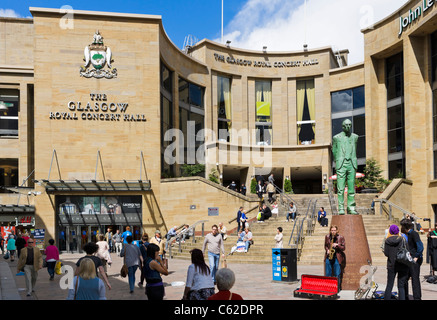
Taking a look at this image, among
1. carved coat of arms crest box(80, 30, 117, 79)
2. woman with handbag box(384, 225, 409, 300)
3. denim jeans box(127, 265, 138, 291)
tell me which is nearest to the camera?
woman with handbag box(384, 225, 409, 300)

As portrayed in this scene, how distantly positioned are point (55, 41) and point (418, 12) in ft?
79.3

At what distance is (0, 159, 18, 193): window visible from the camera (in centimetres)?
3828

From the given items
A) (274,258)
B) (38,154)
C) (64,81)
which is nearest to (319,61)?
(64,81)

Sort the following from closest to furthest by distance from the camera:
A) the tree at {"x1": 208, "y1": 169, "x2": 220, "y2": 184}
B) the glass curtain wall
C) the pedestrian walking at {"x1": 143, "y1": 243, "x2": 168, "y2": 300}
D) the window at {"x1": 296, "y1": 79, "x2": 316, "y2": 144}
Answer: the pedestrian walking at {"x1": 143, "y1": 243, "x2": 168, "y2": 300}
the tree at {"x1": 208, "y1": 169, "x2": 220, "y2": 184}
the glass curtain wall
the window at {"x1": 296, "y1": 79, "x2": 316, "y2": 144}

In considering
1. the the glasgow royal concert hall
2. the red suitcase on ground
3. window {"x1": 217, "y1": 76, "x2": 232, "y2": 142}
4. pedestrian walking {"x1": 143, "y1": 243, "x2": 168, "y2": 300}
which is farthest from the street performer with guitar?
window {"x1": 217, "y1": 76, "x2": 232, "y2": 142}

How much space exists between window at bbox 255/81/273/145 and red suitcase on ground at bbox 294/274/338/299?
32274 millimetres

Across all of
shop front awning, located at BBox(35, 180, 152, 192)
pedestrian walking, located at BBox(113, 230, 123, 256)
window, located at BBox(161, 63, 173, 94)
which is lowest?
pedestrian walking, located at BBox(113, 230, 123, 256)

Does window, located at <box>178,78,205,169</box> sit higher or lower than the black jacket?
higher

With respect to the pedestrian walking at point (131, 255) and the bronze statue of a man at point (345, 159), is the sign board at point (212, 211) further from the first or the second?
the pedestrian walking at point (131, 255)

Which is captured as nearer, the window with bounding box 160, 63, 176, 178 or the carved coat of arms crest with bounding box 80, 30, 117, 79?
the carved coat of arms crest with bounding box 80, 30, 117, 79

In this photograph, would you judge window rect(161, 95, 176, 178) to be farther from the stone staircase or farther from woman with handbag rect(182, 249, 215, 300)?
woman with handbag rect(182, 249, 215, 300)

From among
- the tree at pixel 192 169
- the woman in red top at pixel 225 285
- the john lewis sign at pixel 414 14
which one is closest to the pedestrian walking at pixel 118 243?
the tree at pixel 192 169

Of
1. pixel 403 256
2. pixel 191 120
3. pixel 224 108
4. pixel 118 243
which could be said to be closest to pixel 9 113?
pixel 191 120

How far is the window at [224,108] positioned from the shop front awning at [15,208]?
16.7m
